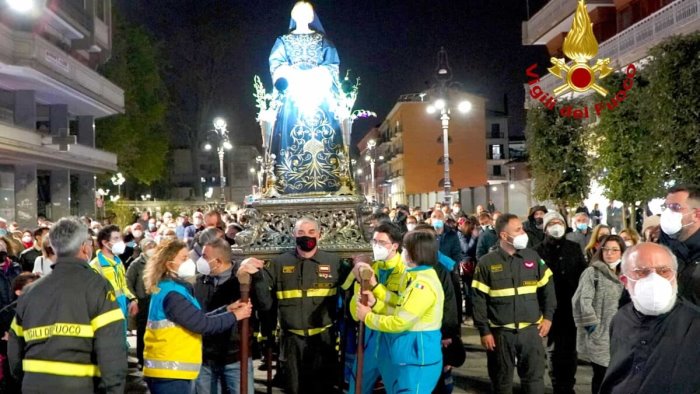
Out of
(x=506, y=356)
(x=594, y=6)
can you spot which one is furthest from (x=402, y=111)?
(x=506, y=356)

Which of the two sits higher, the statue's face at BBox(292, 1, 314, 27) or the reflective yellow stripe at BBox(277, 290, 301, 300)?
the statue's face at BBox(292, 1, 314, 27)

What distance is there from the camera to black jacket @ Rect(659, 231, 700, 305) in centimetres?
457

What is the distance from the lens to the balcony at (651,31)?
19.4m

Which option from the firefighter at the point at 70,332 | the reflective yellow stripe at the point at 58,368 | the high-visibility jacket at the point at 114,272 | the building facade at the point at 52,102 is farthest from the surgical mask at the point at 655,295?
the building facade at the point at 52,102

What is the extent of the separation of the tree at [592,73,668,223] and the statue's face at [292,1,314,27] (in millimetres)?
11366

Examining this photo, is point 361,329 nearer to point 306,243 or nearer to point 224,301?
point 306,243

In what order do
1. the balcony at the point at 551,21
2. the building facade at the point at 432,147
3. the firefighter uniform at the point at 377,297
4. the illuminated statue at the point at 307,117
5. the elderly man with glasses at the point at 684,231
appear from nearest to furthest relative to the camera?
1. the elderly man with glasses at the point at 684,231
2. the firefighter uniform at the point at 377,297
3. the illuminated statue at the point at 307,117
4. the balcony at the point at 551,21
5. the building facade at the point at 432,147

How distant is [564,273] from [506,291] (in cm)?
164

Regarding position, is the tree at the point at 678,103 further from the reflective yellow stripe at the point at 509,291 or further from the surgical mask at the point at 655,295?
the surgical mask at the point at 655,295

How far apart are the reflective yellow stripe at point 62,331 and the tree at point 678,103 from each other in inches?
510

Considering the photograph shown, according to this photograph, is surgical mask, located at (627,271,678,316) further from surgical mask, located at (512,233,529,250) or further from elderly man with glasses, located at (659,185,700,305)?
surgical mask, located at (512,233,529,250)

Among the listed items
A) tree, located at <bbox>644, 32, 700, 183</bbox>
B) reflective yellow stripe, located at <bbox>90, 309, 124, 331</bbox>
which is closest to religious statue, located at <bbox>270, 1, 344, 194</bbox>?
reflective yellow stripe, located at <bbox>90, 309, 124, 331</bbox>

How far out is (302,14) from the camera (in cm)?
933

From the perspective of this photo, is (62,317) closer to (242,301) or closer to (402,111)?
(242,301)
